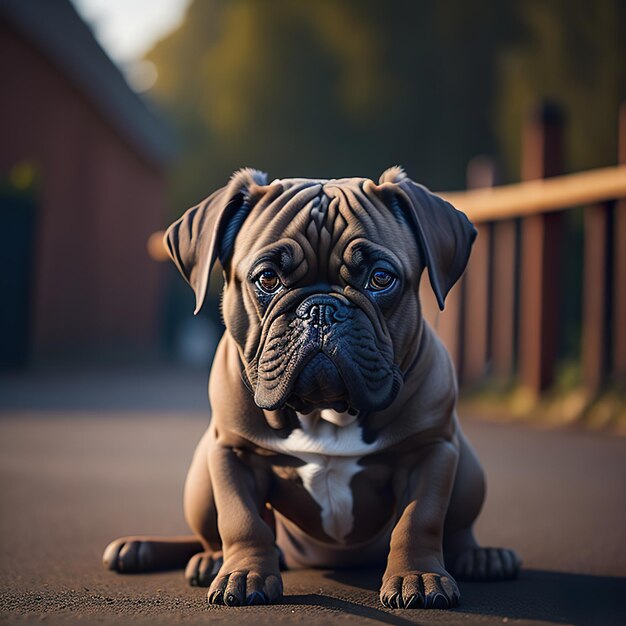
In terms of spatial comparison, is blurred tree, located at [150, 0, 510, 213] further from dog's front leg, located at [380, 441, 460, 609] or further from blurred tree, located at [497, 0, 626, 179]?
dog's front leg, located at [380, 441, 460, 609]

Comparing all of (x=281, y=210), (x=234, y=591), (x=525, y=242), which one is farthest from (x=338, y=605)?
(x=525, y=242)

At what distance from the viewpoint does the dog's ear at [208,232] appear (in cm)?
255

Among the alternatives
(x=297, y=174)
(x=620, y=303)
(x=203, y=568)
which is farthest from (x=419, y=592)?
(x=297, y=174)

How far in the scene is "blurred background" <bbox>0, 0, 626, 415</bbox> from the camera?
7.02 metres

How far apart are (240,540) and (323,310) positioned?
0.60 meters

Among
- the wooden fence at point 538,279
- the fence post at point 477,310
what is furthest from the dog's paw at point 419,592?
the fence post at point 477,310

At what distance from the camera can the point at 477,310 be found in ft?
23.9

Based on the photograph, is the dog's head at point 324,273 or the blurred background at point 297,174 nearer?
the dog's head at point 324,273

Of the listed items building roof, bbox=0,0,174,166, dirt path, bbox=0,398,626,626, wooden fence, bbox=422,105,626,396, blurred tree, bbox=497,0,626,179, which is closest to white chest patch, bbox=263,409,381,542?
dirt path, bbox=0,398,626,626

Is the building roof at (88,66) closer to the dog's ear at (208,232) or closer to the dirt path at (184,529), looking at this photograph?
the dirt path at (184,529)

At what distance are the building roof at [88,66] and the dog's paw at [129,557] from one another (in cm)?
1017

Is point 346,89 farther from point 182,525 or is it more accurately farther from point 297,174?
point 182,525

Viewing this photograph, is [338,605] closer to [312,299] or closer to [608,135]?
[312,299]

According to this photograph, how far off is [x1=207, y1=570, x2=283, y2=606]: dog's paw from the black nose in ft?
2.01
